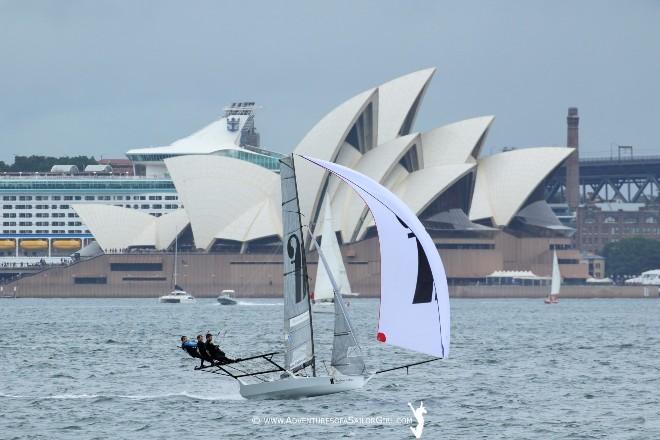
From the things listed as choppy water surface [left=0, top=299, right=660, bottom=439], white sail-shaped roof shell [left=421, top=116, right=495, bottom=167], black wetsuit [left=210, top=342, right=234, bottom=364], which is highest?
white sail-shaped roof shell [left=421, top=116, right=495, bottom=167]

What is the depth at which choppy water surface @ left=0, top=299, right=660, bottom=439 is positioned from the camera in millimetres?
31859

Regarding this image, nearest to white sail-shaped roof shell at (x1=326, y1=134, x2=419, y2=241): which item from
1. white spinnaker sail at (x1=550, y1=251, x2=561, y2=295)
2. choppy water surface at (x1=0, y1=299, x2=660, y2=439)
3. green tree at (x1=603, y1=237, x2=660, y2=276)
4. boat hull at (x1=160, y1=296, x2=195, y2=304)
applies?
boat hull at (x1=160, y1=296, x2=195, y2=304)

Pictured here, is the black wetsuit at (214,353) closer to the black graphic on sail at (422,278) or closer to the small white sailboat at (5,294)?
the black graphic on sail at (422,278)

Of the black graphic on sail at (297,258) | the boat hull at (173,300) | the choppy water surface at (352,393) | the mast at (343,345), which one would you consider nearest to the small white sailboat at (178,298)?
the boat hull at (173,300)

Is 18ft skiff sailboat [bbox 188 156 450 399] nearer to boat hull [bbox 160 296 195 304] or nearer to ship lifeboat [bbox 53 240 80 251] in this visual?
boat hull [bbox 160 296 195 304]

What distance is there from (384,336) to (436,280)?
4.94ft

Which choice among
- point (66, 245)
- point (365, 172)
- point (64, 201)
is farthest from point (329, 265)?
point (64, 201)

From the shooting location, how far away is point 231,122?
144 metres

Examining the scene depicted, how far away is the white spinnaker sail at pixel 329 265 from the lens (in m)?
74.5

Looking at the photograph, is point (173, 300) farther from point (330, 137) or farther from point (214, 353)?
point (214, 353)

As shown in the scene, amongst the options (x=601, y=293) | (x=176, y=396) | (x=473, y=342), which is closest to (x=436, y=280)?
(x=176, y=396)

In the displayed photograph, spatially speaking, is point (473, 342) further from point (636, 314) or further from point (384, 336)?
point (636, 314)

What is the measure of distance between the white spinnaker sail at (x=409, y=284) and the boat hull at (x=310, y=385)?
2.81m

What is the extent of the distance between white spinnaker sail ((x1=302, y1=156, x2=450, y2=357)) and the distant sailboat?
40.1m
